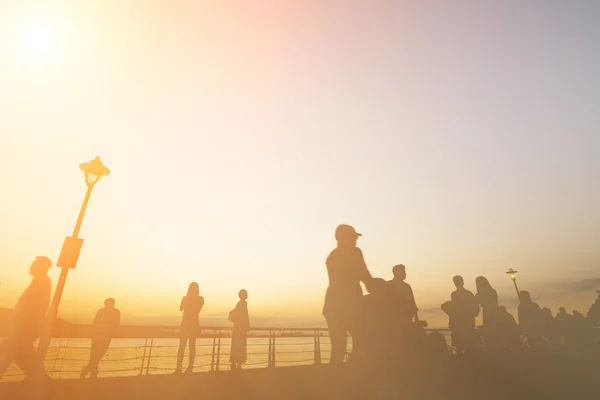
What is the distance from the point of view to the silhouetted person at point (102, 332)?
7.92m

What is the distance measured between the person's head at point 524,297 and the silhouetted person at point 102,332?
11.2m

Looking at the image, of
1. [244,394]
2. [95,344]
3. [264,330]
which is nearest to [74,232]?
[95,344]

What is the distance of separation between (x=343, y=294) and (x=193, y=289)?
6085mm

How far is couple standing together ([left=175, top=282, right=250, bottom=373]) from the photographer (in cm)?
892

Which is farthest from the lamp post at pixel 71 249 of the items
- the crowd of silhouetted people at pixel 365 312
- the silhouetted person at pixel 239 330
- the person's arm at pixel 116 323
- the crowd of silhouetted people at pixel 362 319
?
the crowd of silhouetted people at pixel 365 312

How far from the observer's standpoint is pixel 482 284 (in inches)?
347

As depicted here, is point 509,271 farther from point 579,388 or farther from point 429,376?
point 429,376

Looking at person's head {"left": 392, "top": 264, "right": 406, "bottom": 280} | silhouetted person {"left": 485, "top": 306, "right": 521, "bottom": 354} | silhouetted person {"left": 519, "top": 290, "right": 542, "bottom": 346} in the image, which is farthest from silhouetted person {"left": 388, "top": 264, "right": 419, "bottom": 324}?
silhouetted person {"left": 519, "top": 290, "right": 542, "bottom": 346}

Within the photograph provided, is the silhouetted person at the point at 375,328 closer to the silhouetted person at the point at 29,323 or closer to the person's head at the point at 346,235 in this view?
the person's head at the point at 346,235

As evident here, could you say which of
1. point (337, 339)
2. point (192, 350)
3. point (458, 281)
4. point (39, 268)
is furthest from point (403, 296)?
point (39, 268)

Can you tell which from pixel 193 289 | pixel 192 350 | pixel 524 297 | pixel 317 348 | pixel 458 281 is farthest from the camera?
pixel 317 348

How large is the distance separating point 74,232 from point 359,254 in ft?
21.3

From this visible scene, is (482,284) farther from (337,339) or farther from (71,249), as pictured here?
(71,249)

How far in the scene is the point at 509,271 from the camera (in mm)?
30719
